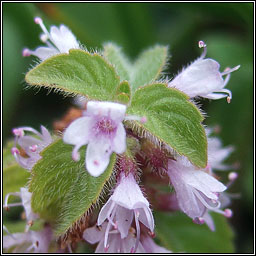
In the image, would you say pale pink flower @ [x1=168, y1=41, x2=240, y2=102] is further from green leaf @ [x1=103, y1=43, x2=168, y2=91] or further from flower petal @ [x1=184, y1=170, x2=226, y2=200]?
flower petal @ [x1=184, y1=170, x2=226, y2=200]

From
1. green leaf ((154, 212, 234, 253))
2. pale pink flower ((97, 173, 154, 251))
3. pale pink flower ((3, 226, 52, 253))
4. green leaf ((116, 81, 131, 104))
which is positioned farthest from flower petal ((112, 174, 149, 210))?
green leaf ((154, 212, 234, 253))

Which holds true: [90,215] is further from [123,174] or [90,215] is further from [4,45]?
[4,45]

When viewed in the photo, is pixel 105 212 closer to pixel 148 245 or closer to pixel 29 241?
pixel 148 245

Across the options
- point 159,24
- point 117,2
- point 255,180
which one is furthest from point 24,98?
point 255,180

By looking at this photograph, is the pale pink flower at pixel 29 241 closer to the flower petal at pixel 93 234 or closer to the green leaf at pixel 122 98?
the flower petal at pixel 93 234

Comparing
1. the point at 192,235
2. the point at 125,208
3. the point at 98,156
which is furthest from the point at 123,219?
the point at 192,235

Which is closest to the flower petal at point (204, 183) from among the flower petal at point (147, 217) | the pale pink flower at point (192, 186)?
the pale pink flower at point (192, 186)
